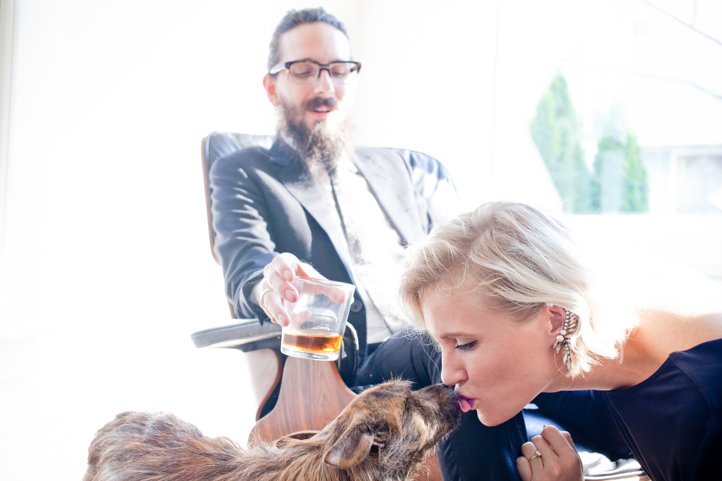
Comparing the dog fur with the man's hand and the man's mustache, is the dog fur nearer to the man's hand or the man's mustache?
the man's hand

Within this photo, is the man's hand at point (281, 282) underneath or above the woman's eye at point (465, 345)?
above

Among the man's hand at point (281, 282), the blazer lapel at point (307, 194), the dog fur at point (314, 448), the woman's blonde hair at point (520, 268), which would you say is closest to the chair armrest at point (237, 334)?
the man's hand at point (281, 282)

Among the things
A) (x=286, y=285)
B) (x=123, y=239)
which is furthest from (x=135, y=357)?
(x=286, y=285)

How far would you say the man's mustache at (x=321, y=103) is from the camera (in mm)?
2793

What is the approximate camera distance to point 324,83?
109 inches

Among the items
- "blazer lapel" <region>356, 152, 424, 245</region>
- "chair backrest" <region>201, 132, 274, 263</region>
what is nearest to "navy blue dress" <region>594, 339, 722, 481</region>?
"blazer lapel" <region>356, 152, 424, 245</region>

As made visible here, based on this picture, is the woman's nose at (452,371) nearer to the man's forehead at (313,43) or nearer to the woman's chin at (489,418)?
the woman's chin at (489,418)

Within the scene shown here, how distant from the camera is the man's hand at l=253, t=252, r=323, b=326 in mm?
1735

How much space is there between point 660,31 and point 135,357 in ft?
10.1

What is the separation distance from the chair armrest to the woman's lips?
65 centimetres

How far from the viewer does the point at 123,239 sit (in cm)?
328

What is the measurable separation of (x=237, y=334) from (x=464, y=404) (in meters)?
0.73

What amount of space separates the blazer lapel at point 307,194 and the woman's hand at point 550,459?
3.15 ft

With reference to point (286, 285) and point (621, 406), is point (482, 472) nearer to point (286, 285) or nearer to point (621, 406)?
point (621, 406)
